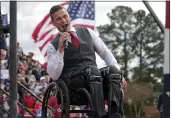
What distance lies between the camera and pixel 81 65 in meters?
4.41

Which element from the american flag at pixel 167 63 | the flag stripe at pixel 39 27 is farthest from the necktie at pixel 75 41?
the flag stripe at pixel 39 27

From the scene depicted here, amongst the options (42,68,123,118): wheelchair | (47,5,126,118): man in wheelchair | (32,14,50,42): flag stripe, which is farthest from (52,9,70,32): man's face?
(32,14,50,42): flag stripe

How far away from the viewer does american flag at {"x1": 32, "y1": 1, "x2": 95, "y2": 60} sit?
13.9 meters

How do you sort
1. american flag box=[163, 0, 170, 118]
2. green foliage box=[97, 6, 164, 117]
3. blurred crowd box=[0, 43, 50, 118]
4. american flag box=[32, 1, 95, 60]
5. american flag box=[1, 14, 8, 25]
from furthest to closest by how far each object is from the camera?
green foliage box=[97, 6, 164, 117] → american flag box=[32, 1, 95, 60] → blurred crowd box=[0, 43, 50, 118] → american flag box=[1, 14, 8, 25] → american flag box=[163, 0, 170, 118]

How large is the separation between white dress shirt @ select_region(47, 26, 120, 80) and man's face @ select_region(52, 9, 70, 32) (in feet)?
0.23

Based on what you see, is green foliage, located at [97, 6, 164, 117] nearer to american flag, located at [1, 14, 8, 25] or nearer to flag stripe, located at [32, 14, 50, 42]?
flag stripe, located at [32, 14, 50, 42]

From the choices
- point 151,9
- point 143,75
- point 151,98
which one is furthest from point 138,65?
point 151,9

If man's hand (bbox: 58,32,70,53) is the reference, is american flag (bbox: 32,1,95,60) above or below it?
above

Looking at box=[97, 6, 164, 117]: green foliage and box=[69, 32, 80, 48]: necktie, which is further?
box=[97, 6, 164, 117]: green foliage

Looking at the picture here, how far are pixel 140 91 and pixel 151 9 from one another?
1852 inches

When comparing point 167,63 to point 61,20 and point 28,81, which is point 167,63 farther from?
point 28,81

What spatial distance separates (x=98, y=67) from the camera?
450 centimetres

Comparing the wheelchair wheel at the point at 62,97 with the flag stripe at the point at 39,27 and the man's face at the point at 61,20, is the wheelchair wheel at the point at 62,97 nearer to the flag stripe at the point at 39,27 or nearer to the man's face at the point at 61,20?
the man's face at the point at 61,20

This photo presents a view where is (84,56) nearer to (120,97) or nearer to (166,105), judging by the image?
(120,97)
